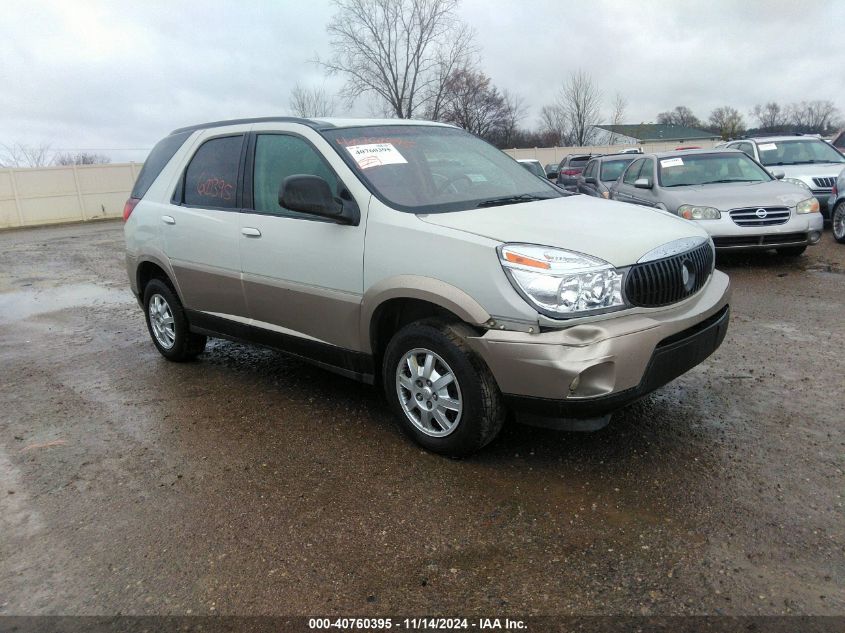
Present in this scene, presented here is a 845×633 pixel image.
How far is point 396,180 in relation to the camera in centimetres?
377

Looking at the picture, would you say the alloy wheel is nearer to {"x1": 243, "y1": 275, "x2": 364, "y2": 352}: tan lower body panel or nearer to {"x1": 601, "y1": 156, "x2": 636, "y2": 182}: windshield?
{"x1": 243, "y1": 275, "x2": 364, "y2": 352}: tan lower body panel

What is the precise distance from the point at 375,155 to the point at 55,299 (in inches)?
273

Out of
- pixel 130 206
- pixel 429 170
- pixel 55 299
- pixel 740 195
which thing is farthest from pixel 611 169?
pixel 429 170

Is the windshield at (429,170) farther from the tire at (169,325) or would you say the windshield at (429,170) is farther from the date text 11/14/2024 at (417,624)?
the tire at (169,325)

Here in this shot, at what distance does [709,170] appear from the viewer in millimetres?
9078

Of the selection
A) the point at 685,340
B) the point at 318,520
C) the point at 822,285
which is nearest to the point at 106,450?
the point at 318,520

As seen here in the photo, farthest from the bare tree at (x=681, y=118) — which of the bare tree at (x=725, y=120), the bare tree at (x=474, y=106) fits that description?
the bare tree at (x=474, y=106)

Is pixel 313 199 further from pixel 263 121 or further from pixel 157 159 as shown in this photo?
pixel 157 159

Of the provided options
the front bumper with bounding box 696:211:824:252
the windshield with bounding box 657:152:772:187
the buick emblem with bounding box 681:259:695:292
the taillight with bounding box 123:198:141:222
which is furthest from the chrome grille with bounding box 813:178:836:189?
the taillight with bounding box 123:198:141:222

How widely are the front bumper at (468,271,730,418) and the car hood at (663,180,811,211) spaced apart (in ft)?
18.6

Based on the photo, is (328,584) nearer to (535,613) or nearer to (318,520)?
(318,520)

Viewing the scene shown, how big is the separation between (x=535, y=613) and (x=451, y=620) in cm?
31

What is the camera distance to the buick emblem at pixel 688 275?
131 inches

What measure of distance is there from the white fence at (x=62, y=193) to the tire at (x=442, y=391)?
88.4ft
